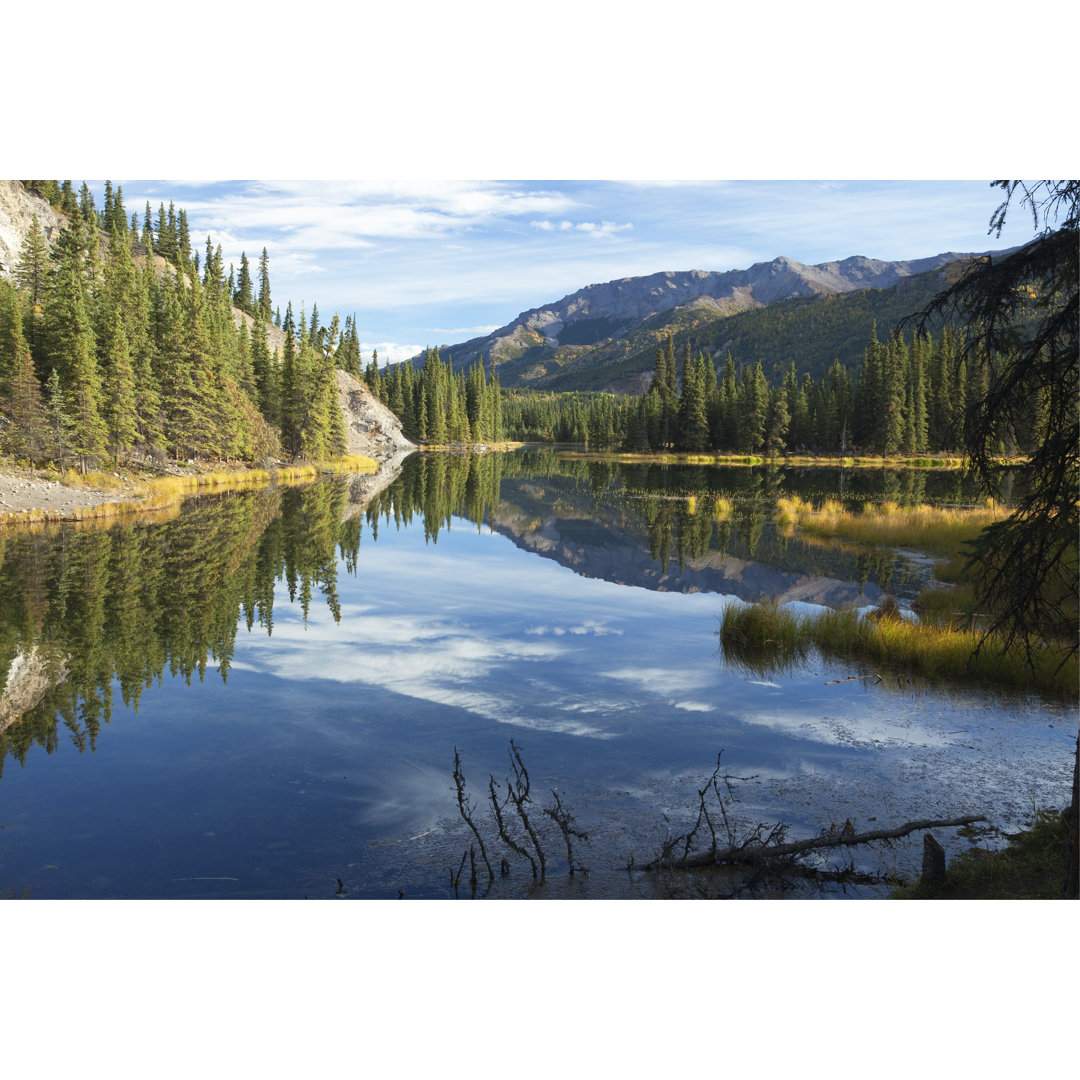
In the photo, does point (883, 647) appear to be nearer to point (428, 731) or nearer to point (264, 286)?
point (428, 731)

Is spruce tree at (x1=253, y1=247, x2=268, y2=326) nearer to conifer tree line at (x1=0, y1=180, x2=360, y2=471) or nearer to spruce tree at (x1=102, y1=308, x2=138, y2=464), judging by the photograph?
conifer tree line at (x1=0, y1=180, x2=360, y2=471)

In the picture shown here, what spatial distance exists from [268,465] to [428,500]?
77.5 ft

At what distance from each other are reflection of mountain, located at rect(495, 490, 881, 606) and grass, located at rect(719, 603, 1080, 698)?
131 inches

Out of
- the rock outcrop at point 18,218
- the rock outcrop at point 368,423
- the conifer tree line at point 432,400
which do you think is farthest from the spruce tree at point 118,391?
the conifer tree line at point 432,400

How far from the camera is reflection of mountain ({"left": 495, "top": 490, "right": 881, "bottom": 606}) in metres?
22.0

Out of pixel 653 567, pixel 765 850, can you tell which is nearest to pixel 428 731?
pixel 765 850

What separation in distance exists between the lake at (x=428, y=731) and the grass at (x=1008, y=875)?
1.85 feet

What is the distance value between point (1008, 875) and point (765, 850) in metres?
2.01

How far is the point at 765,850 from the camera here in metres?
7.21

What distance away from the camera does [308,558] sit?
1021 inches

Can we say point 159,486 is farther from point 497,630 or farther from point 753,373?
point 753,373

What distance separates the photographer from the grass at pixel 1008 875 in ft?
21.2

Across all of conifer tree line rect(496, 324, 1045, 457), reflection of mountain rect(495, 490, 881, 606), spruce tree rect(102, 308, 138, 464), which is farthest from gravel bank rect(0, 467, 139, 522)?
conifer tree line rect(496, 324, 1045, 457)

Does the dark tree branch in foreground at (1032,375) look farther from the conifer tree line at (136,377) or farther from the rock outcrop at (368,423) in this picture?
the rock outcrop at (368,423)
